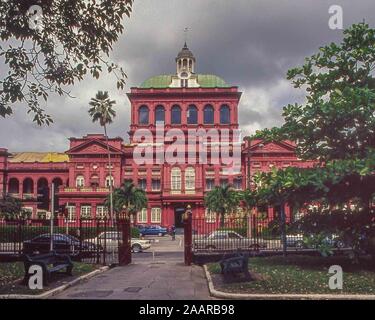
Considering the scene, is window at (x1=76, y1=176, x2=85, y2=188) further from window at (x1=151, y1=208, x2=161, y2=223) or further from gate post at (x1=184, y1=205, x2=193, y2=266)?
gate post at (x1=184, y1=205, x2=193, y2=266)

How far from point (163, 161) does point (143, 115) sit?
31.4 feet

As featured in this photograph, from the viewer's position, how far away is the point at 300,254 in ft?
64.8

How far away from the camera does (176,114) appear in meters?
76.9

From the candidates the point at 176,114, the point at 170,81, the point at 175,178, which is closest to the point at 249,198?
the point at 175,178

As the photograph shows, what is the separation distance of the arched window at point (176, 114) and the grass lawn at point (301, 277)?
2372 inches

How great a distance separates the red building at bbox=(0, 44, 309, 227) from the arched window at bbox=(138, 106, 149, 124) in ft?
0.52

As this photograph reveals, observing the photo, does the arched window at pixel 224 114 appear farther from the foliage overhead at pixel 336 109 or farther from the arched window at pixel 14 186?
the foliage overhead at pixel 336 109

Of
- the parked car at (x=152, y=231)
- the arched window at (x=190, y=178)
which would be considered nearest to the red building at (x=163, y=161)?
the arched window at (x=190, y=178)

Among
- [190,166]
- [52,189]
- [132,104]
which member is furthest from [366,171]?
[132,104]

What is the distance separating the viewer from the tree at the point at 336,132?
1361cm

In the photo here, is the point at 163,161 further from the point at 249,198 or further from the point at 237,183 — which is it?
the point at 249,198

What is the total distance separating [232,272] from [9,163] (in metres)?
70.7
